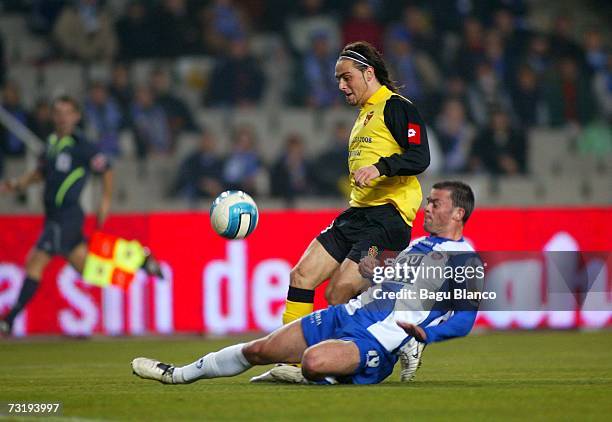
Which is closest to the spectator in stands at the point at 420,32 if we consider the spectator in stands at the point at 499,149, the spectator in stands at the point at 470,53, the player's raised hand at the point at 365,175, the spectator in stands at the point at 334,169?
the spectator in stands at the point at 470,53

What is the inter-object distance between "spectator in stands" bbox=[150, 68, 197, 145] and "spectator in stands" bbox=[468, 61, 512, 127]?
3.70 meters

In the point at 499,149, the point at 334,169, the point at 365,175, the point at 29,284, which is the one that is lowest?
the point at 29,284

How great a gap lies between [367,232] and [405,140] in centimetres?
60

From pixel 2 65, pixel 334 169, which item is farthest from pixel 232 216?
pixel 2 65

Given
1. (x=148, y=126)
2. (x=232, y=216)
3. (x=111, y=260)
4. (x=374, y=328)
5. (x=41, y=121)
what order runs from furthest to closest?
(x=148, y=126), (x=41, y=121), (x=111, y=260), (x=232, y=216), (x=374, y=328)

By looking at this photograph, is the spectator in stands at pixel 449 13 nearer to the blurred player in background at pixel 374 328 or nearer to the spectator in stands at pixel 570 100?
the spectator in stands at pixel 570 100

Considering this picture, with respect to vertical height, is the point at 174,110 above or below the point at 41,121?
above

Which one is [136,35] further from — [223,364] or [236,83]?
[223,364]

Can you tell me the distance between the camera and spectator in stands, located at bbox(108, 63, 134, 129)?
1530cm

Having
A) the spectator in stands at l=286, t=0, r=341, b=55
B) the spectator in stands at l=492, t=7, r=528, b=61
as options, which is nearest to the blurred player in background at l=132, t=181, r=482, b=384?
→ the spectator in stands at l=286, t=0, r=341, b=55

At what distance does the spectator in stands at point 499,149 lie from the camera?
48.9 ft

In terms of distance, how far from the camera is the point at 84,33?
16125mm

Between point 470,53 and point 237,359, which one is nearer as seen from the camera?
point 237,359

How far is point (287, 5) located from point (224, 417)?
12.2 meters
